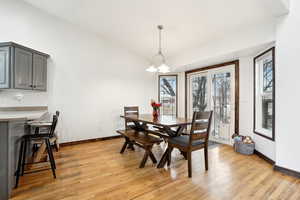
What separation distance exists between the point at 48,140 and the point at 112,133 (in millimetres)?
2311

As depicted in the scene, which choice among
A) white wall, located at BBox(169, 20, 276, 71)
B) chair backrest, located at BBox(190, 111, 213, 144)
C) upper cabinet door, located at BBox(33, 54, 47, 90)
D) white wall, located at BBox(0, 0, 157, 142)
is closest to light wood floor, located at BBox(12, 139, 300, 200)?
chair backrest, located at BBox(190, 111, 213, 144)

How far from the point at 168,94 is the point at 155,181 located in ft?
11.5

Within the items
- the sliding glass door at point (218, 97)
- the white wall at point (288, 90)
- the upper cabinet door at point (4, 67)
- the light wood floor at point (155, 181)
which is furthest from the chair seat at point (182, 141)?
the upper cabinet door at point (4, 67)

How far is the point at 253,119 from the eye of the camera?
126 inches

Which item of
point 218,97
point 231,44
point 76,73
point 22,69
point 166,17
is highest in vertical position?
point 166,17

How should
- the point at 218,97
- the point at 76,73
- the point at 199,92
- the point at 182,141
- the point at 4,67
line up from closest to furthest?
the point at 182,141 < the point at 4,67 < the point at 76,73 < the point at 218,97 < the point at 199,92

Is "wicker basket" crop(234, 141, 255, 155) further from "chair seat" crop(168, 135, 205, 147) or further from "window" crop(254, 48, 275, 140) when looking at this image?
"chair seat" crop(168, 135, 205, 147)

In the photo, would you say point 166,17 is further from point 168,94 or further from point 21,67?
point 21,67

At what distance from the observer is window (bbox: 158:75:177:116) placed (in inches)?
203

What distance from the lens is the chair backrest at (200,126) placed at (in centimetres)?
211

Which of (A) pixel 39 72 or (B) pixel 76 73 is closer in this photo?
(A) pixel 39 72

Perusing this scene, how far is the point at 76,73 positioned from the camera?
370cm

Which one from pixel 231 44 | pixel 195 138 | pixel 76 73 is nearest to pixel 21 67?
pixel 76 73

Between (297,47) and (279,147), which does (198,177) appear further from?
(297,47)
